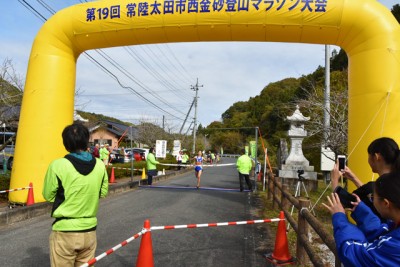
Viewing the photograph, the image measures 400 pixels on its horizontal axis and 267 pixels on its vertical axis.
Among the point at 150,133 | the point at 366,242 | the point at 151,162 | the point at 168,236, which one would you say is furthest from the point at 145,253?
the point at 150,133

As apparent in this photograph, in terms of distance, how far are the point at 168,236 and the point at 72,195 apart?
381 cm

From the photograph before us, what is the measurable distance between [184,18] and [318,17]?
2.87 metres

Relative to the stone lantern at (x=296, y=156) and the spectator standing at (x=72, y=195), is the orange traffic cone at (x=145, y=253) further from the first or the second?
the stone lantern at (x=296, y=156)

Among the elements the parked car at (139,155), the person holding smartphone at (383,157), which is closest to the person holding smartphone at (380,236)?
the person holding smartphone at (383,157)

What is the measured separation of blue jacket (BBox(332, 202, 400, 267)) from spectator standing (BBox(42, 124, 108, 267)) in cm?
198

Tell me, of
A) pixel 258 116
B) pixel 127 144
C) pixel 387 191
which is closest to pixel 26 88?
pixel 387 191

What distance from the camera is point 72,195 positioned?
2.84 meters

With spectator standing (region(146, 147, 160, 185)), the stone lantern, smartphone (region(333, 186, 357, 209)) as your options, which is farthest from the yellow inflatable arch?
the stone lantern

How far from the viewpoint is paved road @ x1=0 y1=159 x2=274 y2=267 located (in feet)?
16.8

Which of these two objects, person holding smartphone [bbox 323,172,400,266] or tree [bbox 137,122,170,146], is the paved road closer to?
person holding smartphone [bbox 323,172,400,266]

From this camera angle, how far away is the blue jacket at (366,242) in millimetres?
1676

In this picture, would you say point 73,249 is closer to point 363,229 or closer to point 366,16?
point 363,229

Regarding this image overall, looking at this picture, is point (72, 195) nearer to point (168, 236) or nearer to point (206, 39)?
point (168, 236)

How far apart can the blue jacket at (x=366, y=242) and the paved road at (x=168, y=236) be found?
3120 millimetres
